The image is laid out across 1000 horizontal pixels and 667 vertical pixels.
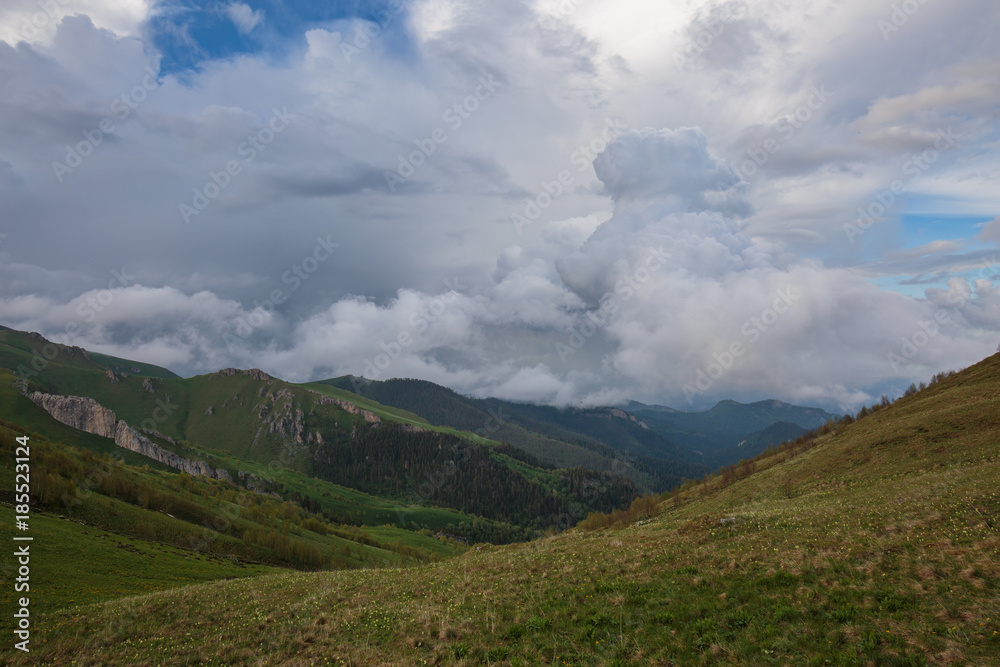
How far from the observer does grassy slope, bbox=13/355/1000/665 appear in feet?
49.0

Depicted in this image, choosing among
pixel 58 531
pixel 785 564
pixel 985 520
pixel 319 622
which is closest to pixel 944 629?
pixel 785 564

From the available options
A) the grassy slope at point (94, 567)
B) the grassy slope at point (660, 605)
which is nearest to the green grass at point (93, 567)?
the grassy slope at point (94, 567)

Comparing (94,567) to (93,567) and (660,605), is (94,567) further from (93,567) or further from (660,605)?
(660,605)

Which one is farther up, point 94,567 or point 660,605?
point 660,605

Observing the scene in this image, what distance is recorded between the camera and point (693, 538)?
99.2 feet

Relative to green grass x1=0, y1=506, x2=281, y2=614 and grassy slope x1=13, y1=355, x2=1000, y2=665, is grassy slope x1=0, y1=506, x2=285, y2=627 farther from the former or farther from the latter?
grassy slope x1=13, y1=355, x2=1000, y2=665

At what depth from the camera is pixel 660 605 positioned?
64.1 ft

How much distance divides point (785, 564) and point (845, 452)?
61747 mm

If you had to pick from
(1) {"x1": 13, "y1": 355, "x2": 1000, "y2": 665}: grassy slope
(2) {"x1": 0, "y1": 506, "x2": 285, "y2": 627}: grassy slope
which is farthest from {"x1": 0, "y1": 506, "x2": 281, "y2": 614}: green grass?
(1) {"x1": 13, "y1": 355, "x2": 1000, "y2": 665}: grassy slope

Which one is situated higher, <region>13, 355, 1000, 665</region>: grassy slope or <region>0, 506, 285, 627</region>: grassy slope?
<region>13, 355, 1000, 665</region>: grassy slope

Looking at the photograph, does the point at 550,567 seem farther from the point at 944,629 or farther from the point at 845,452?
the point at 845,452

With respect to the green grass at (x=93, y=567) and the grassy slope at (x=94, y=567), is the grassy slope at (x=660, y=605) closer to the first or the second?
the green grass at (x=93, y=567)

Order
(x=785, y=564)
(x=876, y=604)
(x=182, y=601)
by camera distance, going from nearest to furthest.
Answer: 1. (x=876, y=604)
2. (x=785, y=564)
3. (x=182, y=601)

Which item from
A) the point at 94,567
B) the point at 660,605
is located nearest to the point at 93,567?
the point at 94,567
